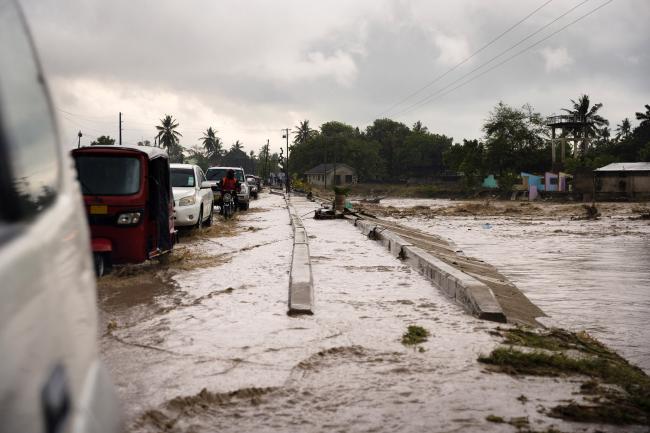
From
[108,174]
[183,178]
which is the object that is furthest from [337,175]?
[108,174]

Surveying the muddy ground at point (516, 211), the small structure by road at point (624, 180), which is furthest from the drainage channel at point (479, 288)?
the small structure by road at point (624, 180)

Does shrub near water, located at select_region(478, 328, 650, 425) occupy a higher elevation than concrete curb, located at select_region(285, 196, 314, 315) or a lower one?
lower

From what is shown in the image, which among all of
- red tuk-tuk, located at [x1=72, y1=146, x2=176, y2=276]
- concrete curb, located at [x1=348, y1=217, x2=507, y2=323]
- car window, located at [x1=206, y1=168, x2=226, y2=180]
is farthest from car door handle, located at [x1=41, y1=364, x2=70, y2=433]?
car window, located at [x1=206, y1=168, x2=226, y2=180]

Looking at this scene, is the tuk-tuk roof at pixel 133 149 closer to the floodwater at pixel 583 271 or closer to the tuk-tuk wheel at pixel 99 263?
the tuk-tuk wheel at pixel 99 263

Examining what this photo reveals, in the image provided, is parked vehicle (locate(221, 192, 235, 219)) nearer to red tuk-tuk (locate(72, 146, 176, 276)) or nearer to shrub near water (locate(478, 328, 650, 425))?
red tuk-tuk (locate(72, 146, 176, 276))

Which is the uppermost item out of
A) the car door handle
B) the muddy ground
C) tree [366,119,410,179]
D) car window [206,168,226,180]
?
tree [366,119,410,179]

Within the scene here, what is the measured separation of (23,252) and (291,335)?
4.58 metres

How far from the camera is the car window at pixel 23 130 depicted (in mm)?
1386

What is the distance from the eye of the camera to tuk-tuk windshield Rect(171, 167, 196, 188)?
1636cm

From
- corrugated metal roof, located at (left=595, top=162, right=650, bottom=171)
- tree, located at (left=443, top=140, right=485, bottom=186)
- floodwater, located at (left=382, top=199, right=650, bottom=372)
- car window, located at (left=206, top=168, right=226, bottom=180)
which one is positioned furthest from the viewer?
tree, located at (left=443, top=140, right=485, bottom=186)

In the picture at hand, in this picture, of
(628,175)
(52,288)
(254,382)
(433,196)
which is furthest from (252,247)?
(433,196)

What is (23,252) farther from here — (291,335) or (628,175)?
(628,175)

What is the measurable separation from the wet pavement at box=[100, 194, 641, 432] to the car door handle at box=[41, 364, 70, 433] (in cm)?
230

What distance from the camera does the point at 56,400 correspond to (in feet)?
4.53
